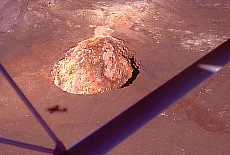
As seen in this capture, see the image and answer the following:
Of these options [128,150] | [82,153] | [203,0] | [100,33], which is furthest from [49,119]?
[203,0]

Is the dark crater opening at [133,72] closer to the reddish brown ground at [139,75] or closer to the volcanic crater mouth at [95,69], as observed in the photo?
the volcanic crater mouth at [95,69]

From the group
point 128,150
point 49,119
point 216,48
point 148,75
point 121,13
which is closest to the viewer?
point 128,150

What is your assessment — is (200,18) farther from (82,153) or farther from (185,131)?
(82,153)

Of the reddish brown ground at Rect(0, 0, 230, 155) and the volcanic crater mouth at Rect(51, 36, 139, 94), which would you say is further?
the volcanic crater mouth at Rect(51, 36, 139, 94)

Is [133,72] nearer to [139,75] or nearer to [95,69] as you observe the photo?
[139,75]

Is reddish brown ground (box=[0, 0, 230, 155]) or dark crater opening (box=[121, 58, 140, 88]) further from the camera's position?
dark crater opening (box=[121, 58, 140, 88])

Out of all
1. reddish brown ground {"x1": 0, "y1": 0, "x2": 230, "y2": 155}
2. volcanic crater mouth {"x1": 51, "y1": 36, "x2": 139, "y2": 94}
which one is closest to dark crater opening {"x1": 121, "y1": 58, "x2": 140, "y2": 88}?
volcanic crater mouth {"x1": 51, "y1": 36, "x2": 139, "y2": 94}

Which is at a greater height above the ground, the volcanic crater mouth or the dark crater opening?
the volcanic crater mouth

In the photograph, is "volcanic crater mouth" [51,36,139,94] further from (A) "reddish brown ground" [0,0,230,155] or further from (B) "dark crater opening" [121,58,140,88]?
(A) "reddish brown ground" [0,0,230,155]
